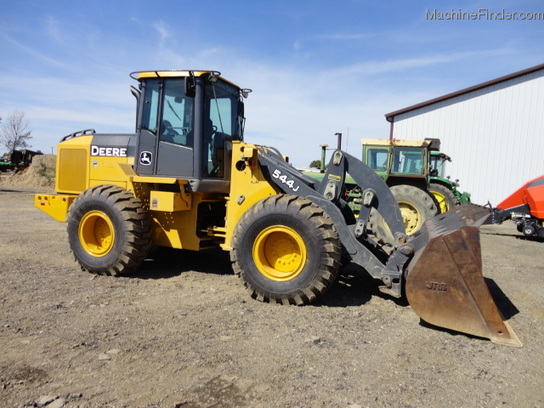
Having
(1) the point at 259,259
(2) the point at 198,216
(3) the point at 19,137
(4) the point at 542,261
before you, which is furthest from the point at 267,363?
(3) the point at 19,137

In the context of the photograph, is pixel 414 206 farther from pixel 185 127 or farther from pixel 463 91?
pixel 463 91

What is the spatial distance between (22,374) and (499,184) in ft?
66.4

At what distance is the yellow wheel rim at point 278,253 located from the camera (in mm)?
4500

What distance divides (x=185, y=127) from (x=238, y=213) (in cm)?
133

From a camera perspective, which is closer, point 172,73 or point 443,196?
point 172,73

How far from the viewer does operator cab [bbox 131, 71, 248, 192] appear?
5.32m

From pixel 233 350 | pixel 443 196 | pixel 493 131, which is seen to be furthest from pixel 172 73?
pixel 493 131

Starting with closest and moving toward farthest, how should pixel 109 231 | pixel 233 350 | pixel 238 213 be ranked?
pixel 233 350
pixel 238 213
pixel 109 231

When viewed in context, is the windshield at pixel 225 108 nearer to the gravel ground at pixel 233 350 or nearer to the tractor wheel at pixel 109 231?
the tractor wheel at pixel 109 231

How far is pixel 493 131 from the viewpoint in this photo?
19.2m

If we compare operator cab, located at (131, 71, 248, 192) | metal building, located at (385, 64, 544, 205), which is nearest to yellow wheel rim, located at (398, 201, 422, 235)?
operator cab, located at (131, 71, 248, 192)

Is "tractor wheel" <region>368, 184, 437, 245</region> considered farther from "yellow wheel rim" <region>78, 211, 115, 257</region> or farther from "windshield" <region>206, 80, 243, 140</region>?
"yellow wheel rim" <region>78, 211, 115, 257</region>

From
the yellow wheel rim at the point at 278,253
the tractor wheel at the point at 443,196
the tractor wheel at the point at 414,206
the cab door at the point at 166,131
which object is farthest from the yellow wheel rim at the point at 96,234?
the tractor wheel at the point at 443,196

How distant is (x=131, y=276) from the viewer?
550cm
